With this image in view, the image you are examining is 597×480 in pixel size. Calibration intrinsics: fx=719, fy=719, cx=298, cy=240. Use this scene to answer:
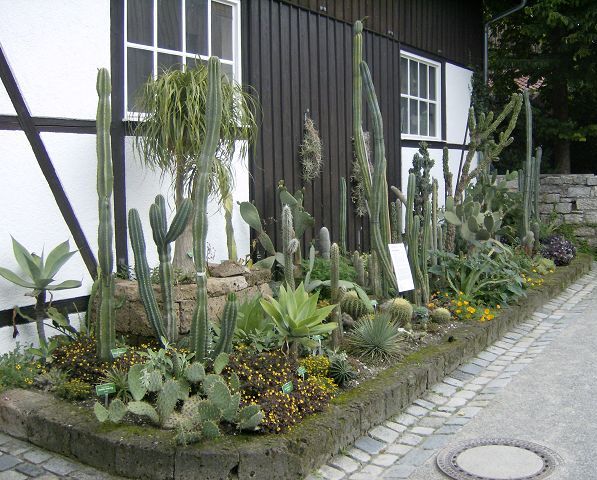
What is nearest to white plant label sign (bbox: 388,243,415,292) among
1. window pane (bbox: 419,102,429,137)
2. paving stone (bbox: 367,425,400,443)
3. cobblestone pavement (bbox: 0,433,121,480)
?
paving stone (bbox: 367,425,400,443)

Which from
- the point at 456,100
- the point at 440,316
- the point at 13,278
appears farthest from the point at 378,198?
the point at 456,100

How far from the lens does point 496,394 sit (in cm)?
502

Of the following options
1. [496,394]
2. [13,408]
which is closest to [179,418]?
[13,408]

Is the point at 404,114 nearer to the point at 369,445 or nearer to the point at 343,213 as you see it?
the point at 343,213

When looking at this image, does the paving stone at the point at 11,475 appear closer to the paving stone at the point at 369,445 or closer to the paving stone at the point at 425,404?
the paving stone at the point at 369,445

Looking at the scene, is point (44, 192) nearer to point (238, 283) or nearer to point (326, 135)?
point (238, 283)

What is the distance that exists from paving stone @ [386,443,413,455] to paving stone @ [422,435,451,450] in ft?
0.32

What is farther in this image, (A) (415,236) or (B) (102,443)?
(A) (415,236)

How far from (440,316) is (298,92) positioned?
2.84 meters

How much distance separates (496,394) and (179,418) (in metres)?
2.41

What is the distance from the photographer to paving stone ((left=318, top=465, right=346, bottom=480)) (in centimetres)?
366

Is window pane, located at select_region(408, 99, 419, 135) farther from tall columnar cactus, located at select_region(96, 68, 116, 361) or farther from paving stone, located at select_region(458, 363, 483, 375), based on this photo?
tall columnar cactus, located at select_region(96, 68, 116, 361)

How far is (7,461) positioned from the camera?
146 inches

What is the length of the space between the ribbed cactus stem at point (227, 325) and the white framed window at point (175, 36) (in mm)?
2259
